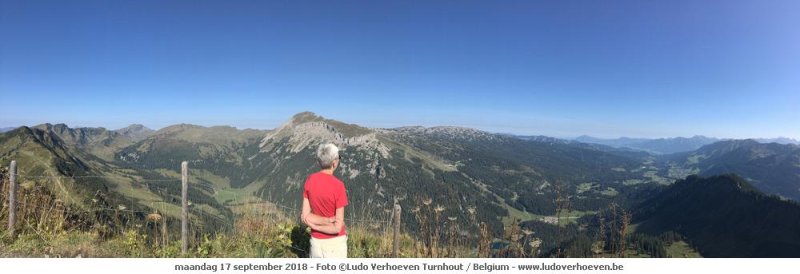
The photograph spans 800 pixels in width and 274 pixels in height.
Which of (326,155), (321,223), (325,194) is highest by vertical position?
(326,155)

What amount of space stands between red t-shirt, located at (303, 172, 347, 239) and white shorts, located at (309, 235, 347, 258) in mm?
439

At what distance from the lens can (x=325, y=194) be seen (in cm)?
643

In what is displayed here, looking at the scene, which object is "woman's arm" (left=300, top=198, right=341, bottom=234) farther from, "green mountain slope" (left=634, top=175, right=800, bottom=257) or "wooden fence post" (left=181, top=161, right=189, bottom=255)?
"green mountain slope" (left=634, top=175, right=800, bottom=257)

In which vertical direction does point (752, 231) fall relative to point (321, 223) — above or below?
below

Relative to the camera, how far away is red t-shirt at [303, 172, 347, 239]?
6.41 metres

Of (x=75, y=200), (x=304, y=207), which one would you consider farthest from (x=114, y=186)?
(x=304, y=207)
